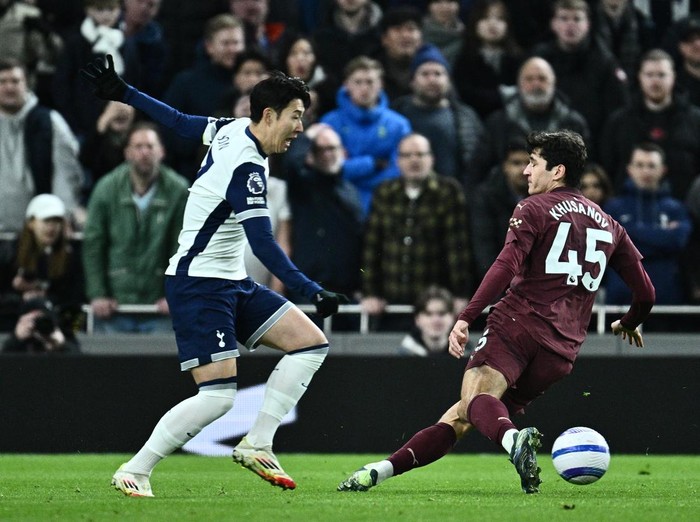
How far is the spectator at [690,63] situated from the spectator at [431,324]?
3664 mm

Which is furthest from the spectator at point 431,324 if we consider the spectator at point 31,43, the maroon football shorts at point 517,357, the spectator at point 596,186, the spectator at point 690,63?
the spectator at point 31,43

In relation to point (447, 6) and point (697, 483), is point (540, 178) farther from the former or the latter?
point (447, 6)

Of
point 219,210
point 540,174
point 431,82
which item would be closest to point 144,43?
point 431,82

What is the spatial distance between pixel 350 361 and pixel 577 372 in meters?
1.85

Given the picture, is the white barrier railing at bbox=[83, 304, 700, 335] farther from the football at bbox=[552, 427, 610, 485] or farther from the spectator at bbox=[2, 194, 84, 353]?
the football at bbox=[552, 427, 610, 485]

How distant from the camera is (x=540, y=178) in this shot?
756cm

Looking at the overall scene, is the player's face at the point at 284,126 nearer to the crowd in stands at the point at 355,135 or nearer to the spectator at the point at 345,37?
the crowd in stands at the point at 355,135

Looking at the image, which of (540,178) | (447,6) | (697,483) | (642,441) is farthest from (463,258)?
(540,178)

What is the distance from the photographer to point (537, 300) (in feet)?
24.5

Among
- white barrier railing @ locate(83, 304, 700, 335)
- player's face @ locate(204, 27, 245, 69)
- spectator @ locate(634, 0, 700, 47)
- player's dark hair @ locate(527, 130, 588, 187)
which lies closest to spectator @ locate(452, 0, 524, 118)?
spectator @ locate(634, 0, 700, 47)

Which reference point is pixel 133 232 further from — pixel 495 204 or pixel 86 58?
pixel 495 204

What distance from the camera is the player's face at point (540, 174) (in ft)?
24.8

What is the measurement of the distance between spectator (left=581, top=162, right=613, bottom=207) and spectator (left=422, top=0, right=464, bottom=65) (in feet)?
7.83

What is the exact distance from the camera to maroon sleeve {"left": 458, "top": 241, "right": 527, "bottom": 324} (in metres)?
7.02
